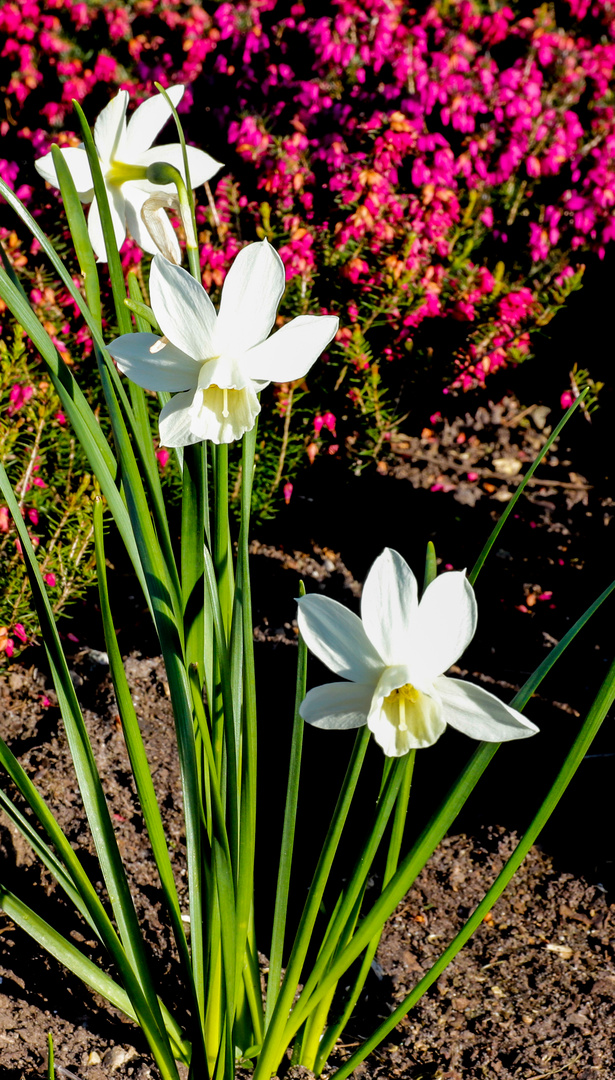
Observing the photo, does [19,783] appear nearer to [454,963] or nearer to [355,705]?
[355,705]

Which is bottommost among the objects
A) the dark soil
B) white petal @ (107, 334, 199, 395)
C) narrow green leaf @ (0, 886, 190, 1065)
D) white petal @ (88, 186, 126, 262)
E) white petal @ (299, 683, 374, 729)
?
the dark soil

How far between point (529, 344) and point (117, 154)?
6.87 feet

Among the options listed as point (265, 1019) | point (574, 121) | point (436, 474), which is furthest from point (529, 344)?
point (265, 1019)

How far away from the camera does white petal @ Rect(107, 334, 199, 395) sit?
0.83 metres

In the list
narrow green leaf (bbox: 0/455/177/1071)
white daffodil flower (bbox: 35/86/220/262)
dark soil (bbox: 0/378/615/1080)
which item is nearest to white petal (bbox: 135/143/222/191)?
white daffodil flower (bbox: 35/86/220/262)

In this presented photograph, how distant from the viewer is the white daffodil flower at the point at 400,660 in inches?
29.8

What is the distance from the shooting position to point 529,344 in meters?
2.80

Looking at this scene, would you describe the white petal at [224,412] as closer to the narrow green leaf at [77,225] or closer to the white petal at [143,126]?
the narrow green leaf at [77,225]

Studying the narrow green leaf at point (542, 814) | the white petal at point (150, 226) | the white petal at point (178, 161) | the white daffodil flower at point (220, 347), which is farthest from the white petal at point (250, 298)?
the narrow green leaf at point (542, 814)

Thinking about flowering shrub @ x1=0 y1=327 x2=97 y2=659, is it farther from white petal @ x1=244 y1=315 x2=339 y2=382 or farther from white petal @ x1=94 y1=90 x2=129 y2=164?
white petal @ x1=244 y1=315 x2=339 y2=382

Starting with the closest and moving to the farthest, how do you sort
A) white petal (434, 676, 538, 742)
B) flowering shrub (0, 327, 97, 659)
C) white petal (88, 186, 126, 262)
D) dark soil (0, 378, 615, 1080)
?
1. white petal (434, 676, 538, 742)
2. white petal (88, 186, 126, 262)
3. dark soil (0, 378, 615, 1080)
4. flowering shrub (0, 327, 97, 659)

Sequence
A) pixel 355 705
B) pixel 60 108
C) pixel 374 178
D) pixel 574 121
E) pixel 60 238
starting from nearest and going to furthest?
pixel 355 705 → pixel 374 178 → pixel 60 238 → pixel 60 108 → pixel 574 121

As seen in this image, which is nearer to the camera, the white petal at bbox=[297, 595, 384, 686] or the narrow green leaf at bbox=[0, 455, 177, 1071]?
the white petal at bbox=[297, 595, 384, 686]

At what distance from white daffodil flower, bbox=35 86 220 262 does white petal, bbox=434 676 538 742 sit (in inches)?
24.5
